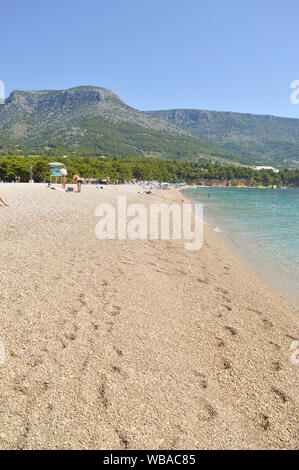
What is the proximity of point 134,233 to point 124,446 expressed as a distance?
458 inches

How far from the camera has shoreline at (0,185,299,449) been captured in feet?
10.1

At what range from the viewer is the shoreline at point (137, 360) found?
3.06m

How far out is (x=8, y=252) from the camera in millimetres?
→ 7984

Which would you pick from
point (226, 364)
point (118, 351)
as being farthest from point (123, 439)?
point (226, 364)

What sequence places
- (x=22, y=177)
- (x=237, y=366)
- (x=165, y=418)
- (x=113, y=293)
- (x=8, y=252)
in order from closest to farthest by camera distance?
(x=165, y=418)
(x=237, y=366)
(x=113, y=293)
(x=8, y=252)
(x=22, y=177)

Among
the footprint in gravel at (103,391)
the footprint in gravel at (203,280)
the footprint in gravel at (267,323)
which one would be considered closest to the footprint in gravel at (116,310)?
the footprint in gravel at (103,391)

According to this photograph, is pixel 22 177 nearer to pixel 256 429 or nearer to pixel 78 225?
pixel 78 225

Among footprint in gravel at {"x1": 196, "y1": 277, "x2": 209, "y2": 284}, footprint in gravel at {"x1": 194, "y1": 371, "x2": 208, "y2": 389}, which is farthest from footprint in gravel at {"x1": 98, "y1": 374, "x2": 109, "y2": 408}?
footprint in gravel at {"x1": 196, "y1": 277, "x2": 209, "y2": 284}

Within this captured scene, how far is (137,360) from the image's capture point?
13.7ft

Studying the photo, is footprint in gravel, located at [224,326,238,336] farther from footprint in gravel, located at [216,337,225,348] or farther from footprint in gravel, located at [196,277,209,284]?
footprint in gravel, located at [196,277,209,284]

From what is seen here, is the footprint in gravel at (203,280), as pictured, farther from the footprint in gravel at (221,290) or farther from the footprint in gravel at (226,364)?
the footprint in gravel at (226,364)

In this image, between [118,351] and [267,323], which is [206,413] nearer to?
[118,351]

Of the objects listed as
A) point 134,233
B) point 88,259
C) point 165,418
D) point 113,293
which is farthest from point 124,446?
point 134,233

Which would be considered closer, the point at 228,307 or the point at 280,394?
the point at 280,394
